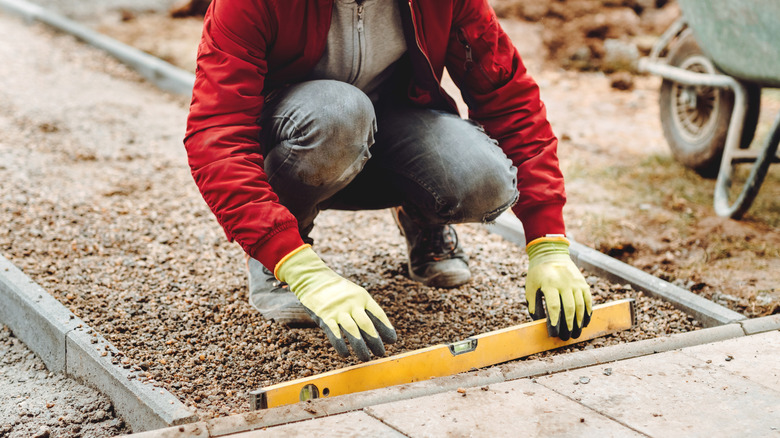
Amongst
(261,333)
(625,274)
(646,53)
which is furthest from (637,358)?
(646,53)

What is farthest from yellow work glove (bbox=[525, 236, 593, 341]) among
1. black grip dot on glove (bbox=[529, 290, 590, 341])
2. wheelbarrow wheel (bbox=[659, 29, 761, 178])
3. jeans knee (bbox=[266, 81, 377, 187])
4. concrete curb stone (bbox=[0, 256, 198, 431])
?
wheelbarrow wheel (bbox=[659, 29, 761, 178])

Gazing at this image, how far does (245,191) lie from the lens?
1.97 m

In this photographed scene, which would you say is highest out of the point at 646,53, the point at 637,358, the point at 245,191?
the point at 245,191

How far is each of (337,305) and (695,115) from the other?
293 centimetres

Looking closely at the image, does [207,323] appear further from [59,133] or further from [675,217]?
[59,133]

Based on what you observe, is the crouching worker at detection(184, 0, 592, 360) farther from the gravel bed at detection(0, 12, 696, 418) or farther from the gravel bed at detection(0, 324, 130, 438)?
the gravel bed at detection(0, 324, 130, 438)

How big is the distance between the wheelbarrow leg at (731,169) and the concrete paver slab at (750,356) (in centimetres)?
118

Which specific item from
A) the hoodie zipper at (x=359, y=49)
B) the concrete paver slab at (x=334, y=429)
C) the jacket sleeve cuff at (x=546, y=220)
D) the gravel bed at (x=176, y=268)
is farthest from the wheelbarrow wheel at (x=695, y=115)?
the concrete paver slab at (x=334, y=429)

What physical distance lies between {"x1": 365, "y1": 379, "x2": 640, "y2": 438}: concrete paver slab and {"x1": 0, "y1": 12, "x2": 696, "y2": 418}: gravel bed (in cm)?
42

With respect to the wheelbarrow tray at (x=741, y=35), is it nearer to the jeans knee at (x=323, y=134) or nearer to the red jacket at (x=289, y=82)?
the red jacket at (x=289, y=82)

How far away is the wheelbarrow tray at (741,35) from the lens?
3.12m

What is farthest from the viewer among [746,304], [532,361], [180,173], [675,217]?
[180,173]

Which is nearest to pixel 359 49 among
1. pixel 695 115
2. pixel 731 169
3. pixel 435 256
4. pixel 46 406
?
pixel 435 256

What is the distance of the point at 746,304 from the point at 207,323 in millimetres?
1808
